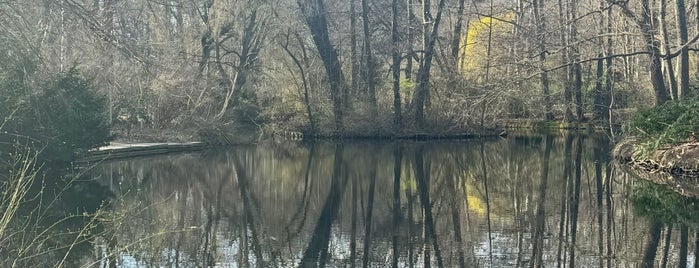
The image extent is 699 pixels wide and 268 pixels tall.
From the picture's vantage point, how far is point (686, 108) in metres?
16.1

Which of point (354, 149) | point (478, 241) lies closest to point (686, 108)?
point (478, 241)

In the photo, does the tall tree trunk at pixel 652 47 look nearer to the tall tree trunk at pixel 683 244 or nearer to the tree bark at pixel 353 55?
the tall tree trunk at pixel 683 244

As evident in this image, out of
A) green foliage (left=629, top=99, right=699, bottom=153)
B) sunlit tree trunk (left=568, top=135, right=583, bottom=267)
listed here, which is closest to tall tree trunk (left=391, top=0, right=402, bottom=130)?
sunlit tree trunk (left=568, top=135, right=583, bottom=267)

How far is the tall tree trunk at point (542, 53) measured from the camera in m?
18.6

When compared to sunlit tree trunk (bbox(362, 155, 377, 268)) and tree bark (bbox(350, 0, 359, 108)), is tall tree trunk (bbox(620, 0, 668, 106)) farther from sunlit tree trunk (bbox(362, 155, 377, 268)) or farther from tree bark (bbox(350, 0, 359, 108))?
tree bark (bbox(350, 0, 359, 108))

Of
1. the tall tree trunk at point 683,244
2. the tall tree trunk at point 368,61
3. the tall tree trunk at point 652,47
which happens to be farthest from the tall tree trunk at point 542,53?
the tall tree trunk at point 683,244

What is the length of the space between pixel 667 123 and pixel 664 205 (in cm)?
572

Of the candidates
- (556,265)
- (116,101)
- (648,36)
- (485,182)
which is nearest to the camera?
(556,265)

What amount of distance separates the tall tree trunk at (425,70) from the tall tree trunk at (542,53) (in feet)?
14.7

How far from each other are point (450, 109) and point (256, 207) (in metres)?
20.0

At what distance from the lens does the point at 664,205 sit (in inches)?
449

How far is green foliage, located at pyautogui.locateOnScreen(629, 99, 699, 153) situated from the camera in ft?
50.9

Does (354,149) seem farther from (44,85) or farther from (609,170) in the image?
(44,85)

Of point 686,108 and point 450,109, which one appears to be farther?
point 450,109
